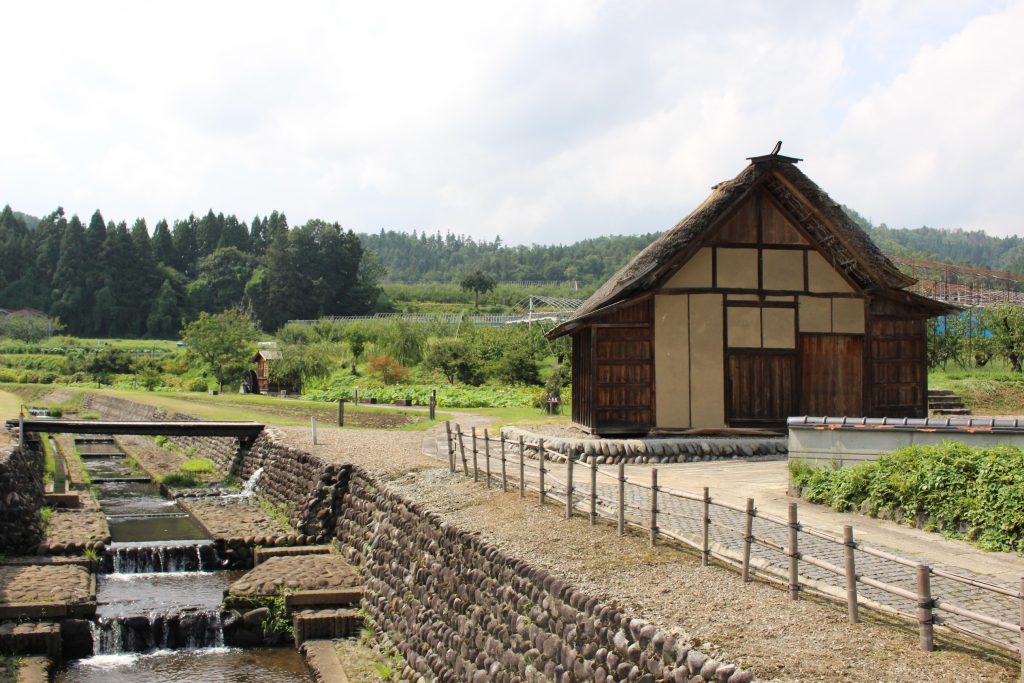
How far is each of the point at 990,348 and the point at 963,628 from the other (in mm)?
31706

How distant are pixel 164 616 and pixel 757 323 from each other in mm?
13734

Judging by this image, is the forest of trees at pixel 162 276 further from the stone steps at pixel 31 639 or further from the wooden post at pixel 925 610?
the wooden post at pixel 925 610

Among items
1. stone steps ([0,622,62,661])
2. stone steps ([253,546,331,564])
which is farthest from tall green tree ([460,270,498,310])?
stone steps ([0,622,62,661])

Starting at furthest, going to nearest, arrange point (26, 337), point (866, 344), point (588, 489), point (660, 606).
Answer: point (26, 337) < point (866, 344) < point (588, 489) < point (660, 606)

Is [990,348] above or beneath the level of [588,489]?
above

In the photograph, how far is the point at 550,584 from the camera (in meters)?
10.4

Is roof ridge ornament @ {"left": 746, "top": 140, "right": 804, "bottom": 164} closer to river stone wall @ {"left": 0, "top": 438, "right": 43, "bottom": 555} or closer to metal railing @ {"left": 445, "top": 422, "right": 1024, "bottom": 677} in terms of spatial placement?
metal railing @ {"left": 445, "top": 422, "right": 1024, "bottom": 677}

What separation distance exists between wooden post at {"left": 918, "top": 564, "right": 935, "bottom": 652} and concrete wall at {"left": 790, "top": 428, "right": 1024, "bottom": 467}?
24.8 ft

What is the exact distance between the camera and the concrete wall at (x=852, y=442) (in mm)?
→ 14344

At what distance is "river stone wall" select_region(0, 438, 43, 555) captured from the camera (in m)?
18.6

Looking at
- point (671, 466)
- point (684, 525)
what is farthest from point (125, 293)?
point (684, 525)

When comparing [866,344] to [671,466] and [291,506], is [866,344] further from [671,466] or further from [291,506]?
[291,506]

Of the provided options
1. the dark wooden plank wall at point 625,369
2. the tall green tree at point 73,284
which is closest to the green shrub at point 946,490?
the dark wooden plank wall at point 625,369

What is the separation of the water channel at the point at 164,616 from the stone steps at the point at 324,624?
0.37 meters
